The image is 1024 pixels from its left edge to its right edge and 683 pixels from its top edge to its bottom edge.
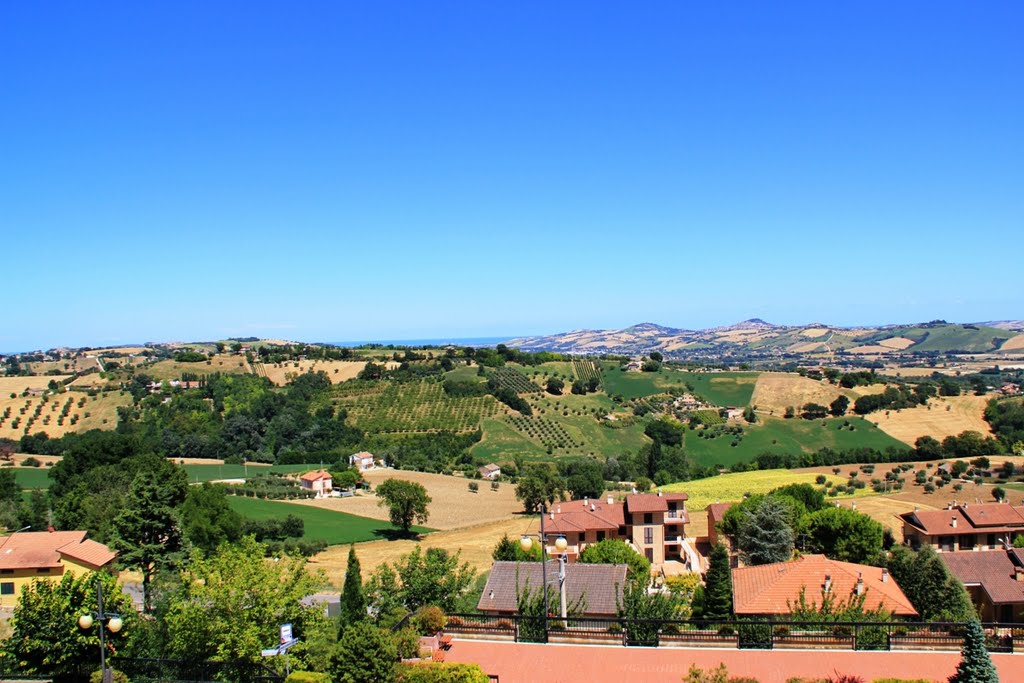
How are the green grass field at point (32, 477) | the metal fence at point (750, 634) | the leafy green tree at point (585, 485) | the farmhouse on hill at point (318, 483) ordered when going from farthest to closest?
the farmhouse on hill at point (318, 483), the green grass field at point (32, 477), the leafy green tree at point (585, 485), the metal fence at point (750, 634)

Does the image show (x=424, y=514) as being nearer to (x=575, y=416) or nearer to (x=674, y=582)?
(x=674, y=582)

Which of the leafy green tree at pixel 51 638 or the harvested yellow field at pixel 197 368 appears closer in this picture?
Answer: the leafy green tree at pixel 51 638

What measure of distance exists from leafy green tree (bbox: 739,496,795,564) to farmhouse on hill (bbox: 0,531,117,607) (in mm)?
29995

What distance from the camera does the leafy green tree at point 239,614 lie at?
1803 centimetres

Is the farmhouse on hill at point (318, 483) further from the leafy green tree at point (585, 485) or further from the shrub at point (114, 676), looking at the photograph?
the shrub at point (114, 676)

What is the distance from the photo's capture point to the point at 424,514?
181 feet

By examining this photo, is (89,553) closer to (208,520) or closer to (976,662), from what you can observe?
(208,520)

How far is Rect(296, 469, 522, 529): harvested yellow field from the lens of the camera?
59.5m

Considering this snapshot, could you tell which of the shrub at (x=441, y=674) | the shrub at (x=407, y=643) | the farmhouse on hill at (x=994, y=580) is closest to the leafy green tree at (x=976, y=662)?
the shrub at (x=441, y=674)

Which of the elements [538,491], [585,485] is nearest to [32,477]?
[538,491]

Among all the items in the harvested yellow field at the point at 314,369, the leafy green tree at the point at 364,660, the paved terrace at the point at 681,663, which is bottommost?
the paved terrace at the point at 681,663

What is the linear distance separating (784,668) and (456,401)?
296 feet

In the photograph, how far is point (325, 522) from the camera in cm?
5691

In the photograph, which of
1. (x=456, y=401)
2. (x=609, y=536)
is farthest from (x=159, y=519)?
(x=456, y=401)
